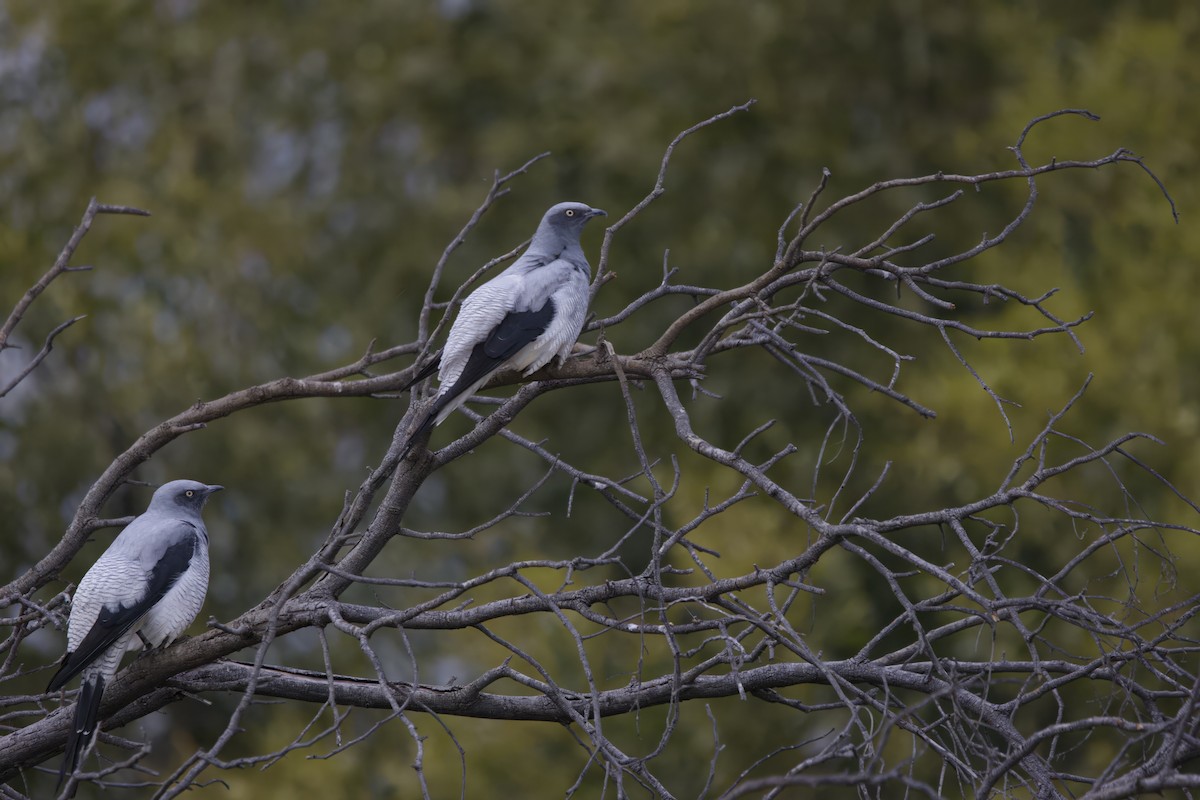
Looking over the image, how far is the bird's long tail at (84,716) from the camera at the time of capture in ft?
14.7

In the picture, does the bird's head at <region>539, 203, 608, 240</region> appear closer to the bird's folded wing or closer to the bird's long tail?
the bird's folded wing

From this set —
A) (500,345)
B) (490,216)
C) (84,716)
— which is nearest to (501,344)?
(500,345)

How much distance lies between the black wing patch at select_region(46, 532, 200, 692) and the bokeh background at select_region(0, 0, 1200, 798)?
4885 millimetres

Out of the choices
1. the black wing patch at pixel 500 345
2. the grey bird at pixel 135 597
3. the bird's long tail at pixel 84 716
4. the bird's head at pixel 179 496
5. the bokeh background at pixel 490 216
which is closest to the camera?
the bird's long tail at pixel 84 716

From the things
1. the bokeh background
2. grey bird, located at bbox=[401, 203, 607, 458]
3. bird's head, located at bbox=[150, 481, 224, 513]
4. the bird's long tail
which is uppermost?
grey bird, located at bbox=[401, 203, 607, 458]

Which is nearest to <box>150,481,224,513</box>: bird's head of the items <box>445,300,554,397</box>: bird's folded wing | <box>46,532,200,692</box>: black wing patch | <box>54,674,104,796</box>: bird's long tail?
<box>46,532,200,692</box>: black wing patch

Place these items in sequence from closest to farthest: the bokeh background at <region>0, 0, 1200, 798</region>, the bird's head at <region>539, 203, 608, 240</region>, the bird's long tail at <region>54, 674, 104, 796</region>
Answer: the bird's long tail at <region>54, 674, 104, 796</region> → the bird's head at <region>539, 203, 608, 240</region> → the bokeh background at <region>0, 0, 1200, 798</region>

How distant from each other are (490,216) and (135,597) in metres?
9.91

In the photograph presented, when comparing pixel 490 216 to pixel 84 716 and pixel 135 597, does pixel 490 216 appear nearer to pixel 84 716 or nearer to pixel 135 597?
pixel 135 597

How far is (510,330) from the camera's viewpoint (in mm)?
5039

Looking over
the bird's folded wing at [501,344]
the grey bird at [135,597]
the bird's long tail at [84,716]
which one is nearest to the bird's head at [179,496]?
the grey bird at [135,597]

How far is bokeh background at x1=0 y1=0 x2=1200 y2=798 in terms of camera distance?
11242 mm

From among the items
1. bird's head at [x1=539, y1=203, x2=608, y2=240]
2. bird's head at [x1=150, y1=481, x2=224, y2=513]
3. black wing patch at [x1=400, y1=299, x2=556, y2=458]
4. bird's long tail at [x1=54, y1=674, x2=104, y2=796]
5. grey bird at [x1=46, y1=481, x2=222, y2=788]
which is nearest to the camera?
bird's long tail at [x1=54, y1=674, x2=104, y2=796]

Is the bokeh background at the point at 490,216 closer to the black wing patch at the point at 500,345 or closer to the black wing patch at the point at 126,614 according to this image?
the black wing patch at the point at 126,614
